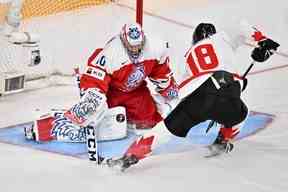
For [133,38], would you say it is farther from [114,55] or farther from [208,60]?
[208,60]

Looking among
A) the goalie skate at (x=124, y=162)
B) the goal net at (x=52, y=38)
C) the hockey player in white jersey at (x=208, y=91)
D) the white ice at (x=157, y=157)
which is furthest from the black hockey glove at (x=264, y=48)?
the goal net at (x=52, y=38)

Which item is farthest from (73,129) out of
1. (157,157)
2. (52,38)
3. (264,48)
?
(52,38)

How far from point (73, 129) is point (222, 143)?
0.62 m

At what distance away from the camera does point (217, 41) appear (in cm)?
251

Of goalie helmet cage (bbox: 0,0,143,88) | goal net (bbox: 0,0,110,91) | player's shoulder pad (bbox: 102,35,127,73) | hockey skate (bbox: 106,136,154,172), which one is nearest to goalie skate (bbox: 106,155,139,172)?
hockey skate (bbox: 106,136,154,172)

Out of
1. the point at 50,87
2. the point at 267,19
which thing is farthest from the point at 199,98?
the point at 267,19

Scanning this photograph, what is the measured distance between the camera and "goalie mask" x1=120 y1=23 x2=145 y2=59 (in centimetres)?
257

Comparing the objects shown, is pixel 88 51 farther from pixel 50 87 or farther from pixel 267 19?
pixel 267 19

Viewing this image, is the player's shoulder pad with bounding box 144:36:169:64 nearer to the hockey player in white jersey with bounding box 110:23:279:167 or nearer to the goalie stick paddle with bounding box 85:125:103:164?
the hockey player in white jersey with bounding box 110:23:279:167

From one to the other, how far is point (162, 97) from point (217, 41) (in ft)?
1.63

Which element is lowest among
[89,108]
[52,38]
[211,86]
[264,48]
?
[52,38]

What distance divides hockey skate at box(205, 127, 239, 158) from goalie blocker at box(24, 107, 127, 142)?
0.41 metres

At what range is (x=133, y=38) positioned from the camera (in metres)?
2.56

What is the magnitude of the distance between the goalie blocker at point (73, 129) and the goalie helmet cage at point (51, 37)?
0.65 metres
